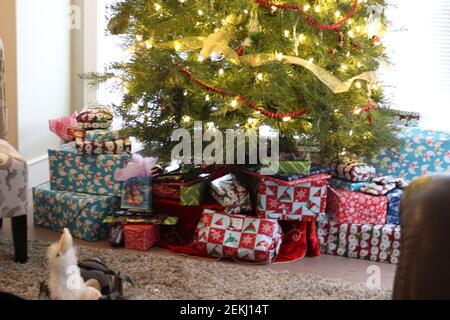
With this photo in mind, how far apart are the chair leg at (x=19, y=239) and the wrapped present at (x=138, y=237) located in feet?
1.54

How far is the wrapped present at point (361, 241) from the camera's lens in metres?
2.77

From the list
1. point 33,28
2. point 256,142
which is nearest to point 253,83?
point 256,142

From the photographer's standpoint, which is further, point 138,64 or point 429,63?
point 429,63

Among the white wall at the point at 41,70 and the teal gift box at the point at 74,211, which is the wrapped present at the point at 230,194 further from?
the white wall at the point at 41,70

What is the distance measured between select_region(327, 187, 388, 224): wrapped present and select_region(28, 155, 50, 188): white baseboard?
1.89 meters

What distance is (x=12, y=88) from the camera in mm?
3391

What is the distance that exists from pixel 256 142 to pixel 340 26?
68cm

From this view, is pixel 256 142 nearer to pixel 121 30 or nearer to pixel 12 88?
pixel 121 30

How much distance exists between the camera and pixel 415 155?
3.09 metres

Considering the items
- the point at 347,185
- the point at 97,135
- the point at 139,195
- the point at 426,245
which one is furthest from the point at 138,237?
the point at 426,245

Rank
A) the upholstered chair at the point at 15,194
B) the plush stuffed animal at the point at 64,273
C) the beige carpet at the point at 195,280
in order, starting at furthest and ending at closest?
the upholstered chair at the point at 15,194 < the beige carpet at the point at 195,280 < the plush stuffed animal at the point at 64,273

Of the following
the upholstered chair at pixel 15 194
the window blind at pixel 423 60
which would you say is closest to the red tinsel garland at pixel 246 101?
the upholstered chair at pixel 15 194

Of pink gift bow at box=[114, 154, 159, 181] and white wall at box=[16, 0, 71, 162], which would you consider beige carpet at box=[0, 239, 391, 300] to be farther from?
white wall at box=[16, 0, 71, 162]
